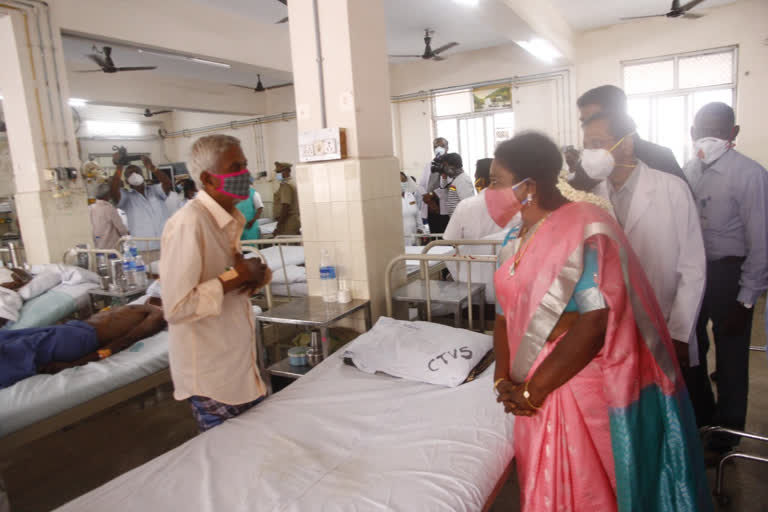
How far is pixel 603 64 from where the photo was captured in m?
8.66

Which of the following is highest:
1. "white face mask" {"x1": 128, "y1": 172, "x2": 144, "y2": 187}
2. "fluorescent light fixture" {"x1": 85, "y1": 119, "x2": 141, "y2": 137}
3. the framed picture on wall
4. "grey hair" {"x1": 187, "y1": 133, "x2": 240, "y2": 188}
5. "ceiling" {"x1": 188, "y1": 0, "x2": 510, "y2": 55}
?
"ceiling" {"x1": 188, "y1": 0, "x2": 510, "y2": 55}

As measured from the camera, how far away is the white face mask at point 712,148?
2834mm

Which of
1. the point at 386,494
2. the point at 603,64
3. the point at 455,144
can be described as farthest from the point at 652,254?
the point at 455,144

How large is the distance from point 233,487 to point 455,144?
9555 mm

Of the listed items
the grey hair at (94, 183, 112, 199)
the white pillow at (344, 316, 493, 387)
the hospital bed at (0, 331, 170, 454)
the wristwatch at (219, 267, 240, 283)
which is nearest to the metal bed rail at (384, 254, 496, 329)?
the white pillow at (344, 316, 493, 387)

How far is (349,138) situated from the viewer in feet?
11.2

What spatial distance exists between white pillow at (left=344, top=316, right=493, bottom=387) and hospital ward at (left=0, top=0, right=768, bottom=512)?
0.05 feet

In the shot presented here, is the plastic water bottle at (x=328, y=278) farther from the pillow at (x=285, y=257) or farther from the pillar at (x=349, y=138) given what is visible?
the pillow at (x=285, y=257)

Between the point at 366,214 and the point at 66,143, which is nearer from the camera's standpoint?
the point at 366,214

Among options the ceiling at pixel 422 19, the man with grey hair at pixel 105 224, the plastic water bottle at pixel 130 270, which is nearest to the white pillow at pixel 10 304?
the plastic water bottle at pixel 130 270

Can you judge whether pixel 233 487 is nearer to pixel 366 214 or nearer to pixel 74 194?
pixel 366 214

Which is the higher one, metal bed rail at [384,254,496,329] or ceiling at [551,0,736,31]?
ceiling at [551,0,736,31]

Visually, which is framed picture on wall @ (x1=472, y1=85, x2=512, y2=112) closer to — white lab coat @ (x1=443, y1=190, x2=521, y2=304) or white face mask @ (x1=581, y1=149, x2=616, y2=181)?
white lab coat @ (x1=443, y1=190, x2=521, y2=304)

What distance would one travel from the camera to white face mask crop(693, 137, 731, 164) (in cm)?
283
